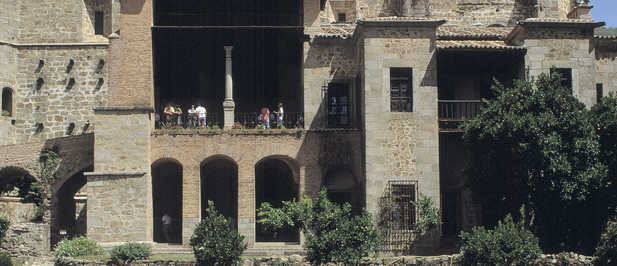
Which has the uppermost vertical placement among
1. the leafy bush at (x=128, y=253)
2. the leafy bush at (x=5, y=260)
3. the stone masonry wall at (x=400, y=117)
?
the stone masonry wall at (x=400, y=117)

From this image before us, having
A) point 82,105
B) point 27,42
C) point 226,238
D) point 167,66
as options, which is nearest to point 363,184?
point 226,238

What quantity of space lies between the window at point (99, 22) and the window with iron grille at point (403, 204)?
22934 millimetres

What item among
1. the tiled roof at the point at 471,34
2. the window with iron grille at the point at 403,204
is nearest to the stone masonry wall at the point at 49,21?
the tiled roof at the point at 471,34

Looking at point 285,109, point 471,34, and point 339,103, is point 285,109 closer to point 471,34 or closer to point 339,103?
point 339,103

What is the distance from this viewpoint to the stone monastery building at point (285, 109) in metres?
33.6

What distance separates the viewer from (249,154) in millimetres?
35062

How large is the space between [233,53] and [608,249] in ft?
64.3

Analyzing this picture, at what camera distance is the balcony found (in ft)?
112

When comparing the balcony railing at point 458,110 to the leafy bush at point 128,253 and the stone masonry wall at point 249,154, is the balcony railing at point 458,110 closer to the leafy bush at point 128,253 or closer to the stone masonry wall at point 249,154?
the stone masonry wall at point 249,154

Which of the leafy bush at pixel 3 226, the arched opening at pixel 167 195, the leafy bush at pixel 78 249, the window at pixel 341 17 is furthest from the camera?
the window at pixel 341 17

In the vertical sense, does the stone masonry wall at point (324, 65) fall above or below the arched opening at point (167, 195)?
above

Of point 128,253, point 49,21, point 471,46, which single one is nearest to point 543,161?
point 471,46

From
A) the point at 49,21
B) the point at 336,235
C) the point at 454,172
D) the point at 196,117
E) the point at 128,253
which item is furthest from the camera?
the point at 49,21

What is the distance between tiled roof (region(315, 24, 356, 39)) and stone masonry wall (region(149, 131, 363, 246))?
4.41 m
